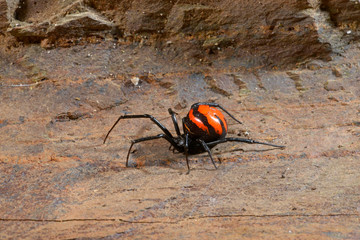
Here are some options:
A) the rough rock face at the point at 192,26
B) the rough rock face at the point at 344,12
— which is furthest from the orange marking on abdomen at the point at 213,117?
the rough rock face at the point at 344,12

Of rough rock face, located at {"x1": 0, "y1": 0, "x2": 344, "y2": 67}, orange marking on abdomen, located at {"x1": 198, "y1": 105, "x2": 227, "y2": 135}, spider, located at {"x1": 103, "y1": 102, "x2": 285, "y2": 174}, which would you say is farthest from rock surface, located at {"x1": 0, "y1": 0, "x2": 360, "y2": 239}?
orange marking on abdomen, located at {"x1": 198, "y1": 105, "x2": 227, "y2": 135}

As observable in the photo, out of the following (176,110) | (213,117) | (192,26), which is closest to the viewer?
(213,117)

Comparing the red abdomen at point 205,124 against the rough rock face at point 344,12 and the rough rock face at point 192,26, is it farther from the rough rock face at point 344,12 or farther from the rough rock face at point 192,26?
the rough rock face at point 344,12

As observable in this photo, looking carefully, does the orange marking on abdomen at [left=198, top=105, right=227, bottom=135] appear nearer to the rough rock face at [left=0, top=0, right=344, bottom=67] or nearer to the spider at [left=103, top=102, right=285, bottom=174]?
the spider at [left=103, top=102, right=285, bottom=174]

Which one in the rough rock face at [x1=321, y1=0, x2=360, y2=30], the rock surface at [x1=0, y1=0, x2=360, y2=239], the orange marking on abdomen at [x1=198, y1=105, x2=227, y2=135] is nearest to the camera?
the rock surface at [x1=0, y1=0, x2=360, y2=239]

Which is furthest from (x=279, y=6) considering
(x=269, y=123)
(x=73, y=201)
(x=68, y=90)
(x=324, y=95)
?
(x=73, y=201)

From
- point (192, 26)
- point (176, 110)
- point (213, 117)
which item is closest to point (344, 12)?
point (192, 26)

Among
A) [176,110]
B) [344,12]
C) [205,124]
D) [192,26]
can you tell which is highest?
[344,12]

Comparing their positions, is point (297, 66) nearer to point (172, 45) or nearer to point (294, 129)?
point (294, 129)

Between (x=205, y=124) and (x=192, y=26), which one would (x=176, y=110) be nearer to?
(x=205, y=124)
